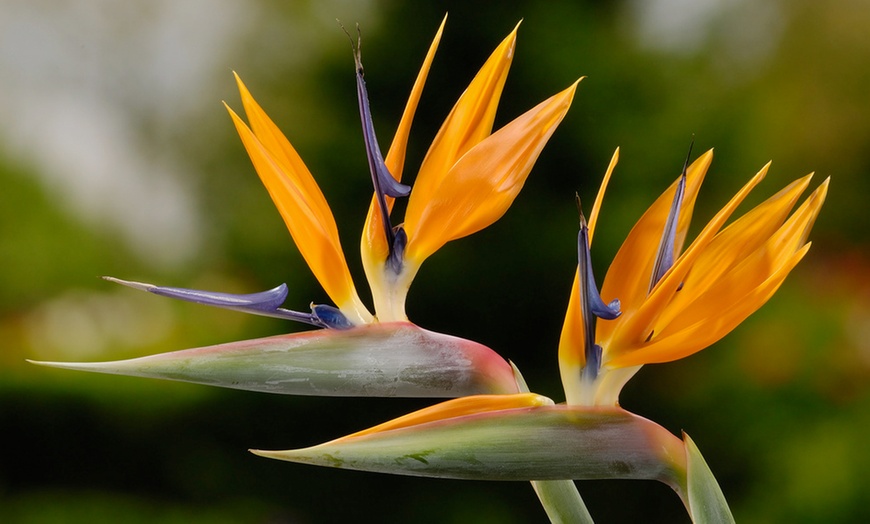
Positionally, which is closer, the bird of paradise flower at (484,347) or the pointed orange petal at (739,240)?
the bird of paradise flower at (484,347)

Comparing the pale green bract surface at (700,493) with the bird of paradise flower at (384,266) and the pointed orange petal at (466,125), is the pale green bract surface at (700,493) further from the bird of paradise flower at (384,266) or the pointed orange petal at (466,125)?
the pointed orange petal at (466,125)

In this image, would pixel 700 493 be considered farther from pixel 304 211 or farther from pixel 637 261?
pixel 304 211

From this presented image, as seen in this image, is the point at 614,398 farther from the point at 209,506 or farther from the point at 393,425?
the point at 209,506

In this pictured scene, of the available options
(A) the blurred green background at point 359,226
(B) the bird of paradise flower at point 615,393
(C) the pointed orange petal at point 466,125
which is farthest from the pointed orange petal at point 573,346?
(A) the blurred green background at point 359,226

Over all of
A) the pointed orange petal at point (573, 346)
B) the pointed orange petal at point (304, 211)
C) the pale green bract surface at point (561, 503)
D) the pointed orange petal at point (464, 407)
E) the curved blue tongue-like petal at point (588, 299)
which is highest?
the pointed orange petal at point (304, 211)

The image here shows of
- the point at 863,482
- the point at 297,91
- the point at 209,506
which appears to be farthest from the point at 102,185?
the point at 863,482

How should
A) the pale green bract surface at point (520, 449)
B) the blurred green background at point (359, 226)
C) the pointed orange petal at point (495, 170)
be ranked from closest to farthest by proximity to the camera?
1. the pale green bract surface at point (520, 449)
2. the pointed orange petal at point (495, 170)
3. the blurred green background at point (359, 226)

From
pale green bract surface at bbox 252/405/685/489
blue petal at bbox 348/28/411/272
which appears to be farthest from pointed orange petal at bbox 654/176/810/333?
blue petal at bbox 348/28/411/272
